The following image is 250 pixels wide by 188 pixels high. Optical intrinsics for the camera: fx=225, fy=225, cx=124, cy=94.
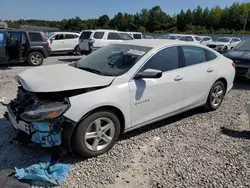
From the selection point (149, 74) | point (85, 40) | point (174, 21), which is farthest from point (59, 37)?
point (174, 21)

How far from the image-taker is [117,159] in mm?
3080

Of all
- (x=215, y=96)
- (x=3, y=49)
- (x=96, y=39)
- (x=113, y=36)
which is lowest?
(x=215, y=96)

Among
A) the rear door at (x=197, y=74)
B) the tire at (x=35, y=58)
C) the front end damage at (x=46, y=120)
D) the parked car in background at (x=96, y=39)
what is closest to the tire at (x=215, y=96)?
the rear door at (x=197, y=74)

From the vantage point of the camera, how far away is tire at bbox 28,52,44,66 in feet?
34.5

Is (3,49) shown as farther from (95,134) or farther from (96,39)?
(95,134)

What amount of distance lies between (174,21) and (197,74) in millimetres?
98698

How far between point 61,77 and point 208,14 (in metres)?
89.6

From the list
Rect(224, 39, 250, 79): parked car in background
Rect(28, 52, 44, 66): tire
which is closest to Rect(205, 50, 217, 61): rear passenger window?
Rect(224, 39, 250, 79): parked car in background

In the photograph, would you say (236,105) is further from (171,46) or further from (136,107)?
(136,107)

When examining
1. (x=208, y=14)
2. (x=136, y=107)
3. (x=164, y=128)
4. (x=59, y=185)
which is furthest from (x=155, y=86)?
(x=208, y=14)

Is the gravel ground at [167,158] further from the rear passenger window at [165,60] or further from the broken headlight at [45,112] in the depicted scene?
the rear passenger window at [165,60]

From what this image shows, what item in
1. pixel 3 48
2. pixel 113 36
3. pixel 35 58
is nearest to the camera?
pixel 3 48

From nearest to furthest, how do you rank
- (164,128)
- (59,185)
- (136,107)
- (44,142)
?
(59,185) < (44,142) < (136,107) < (164,128)

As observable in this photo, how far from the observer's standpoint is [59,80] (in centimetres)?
298
